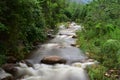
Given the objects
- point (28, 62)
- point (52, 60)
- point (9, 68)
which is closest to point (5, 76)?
point (9, 68)

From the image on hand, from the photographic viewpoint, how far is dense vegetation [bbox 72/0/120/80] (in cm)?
810

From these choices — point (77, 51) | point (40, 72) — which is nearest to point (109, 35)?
point (77, 51)

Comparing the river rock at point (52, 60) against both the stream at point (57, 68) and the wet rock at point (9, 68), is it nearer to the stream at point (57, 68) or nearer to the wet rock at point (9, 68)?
the stream at point (57, 68)

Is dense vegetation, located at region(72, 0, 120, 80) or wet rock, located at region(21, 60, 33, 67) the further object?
wet rock, located at region(21, 60, 33, 67)

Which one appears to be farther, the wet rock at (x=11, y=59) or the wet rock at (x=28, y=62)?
the wet rock at (x=28, y=62)

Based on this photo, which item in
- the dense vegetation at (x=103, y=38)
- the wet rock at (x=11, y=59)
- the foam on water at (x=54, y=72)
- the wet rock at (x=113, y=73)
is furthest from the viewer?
the wet rock at (x=11, y=59)

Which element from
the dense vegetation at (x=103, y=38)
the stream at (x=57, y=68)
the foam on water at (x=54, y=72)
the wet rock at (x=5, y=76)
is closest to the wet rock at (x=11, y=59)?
the stream at (x=57, y=68)

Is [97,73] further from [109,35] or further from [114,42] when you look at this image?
[109,35]

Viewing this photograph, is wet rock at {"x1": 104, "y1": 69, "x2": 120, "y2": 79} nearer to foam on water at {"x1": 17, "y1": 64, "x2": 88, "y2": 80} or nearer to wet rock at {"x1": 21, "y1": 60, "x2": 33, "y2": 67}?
foam on water at {"x1": 17, "y1": 64, "x2": 88, "y2": 80}

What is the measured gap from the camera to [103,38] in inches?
434

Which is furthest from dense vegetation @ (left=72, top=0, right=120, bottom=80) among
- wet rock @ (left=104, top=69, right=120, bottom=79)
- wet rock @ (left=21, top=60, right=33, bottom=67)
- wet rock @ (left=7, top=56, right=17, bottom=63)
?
wet rock @ (left=7, top=56, right=17, bottom=63)

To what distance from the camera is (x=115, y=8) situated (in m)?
12.7

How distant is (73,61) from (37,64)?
1.40 metres

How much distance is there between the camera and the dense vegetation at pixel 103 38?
8102mm
